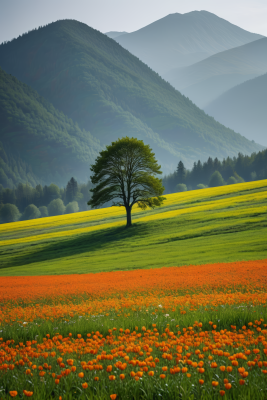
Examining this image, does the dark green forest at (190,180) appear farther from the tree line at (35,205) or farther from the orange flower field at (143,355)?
the orange flower field at (143,355)

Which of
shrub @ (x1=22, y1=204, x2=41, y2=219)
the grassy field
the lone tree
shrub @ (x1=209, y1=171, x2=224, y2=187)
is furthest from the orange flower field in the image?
shrub @ (x1=22, y1=204, x2=41, y2=219)

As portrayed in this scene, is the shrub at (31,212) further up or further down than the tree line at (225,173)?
further down

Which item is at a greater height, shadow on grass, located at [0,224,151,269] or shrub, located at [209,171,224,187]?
shrub, located at [209,171,224,187]

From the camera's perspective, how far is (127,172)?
45.9m

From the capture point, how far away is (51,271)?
29.8 m

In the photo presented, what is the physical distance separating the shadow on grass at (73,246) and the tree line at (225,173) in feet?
331

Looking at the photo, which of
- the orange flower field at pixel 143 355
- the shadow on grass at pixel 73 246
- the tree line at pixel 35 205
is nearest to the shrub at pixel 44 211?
the tree line at pixel 35 205

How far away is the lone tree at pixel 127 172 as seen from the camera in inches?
1757

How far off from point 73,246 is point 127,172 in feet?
50.5

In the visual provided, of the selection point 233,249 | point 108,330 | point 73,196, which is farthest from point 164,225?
point 73,196

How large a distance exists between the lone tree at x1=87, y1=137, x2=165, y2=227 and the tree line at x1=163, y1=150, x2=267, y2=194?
9642 centimetres

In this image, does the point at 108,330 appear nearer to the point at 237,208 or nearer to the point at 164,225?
the point at 164,225

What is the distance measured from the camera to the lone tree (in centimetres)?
4462

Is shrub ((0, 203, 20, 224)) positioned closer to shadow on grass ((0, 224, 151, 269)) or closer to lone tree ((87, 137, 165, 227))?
shadow on grass ((0, 224, 151, 269))
